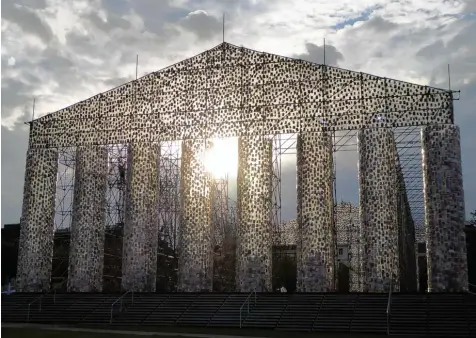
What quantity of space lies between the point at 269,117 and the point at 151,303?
256 inches

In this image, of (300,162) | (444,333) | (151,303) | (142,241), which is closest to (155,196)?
(142,241)

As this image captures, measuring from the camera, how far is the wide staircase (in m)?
13.3

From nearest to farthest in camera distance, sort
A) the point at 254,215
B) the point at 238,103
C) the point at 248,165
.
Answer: the point at 254,215
the point at 248,165
the point at 238,103

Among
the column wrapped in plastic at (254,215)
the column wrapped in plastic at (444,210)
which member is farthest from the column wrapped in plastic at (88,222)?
the column wrapped in plastic at (444,210)

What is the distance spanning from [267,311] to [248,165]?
4608mm

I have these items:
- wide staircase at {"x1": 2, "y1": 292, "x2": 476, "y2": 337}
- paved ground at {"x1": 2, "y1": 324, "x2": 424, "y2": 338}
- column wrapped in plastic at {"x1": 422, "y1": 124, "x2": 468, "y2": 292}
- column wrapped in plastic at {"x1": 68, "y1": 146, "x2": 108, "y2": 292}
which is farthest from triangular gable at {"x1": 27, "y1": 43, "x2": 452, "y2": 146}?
paved ground at {"x1": 2, "y1": 324, "x2": 424, "y2": 338}

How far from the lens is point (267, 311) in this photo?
49.0 feet

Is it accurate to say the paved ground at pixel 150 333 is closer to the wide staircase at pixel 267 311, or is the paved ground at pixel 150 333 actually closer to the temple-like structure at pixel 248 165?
the wide staircase at pixel 267 311

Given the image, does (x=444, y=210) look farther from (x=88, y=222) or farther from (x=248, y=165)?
(x=88, y=222)

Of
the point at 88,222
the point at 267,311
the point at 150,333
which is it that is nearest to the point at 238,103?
the point at 88,222

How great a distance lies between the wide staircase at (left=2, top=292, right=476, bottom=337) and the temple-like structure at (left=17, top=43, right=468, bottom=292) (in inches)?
34.7

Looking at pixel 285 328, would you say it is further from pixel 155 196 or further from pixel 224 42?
pixel 224 42

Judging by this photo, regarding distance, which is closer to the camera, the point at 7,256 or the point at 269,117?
the point at 269,117

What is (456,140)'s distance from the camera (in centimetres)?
1606
